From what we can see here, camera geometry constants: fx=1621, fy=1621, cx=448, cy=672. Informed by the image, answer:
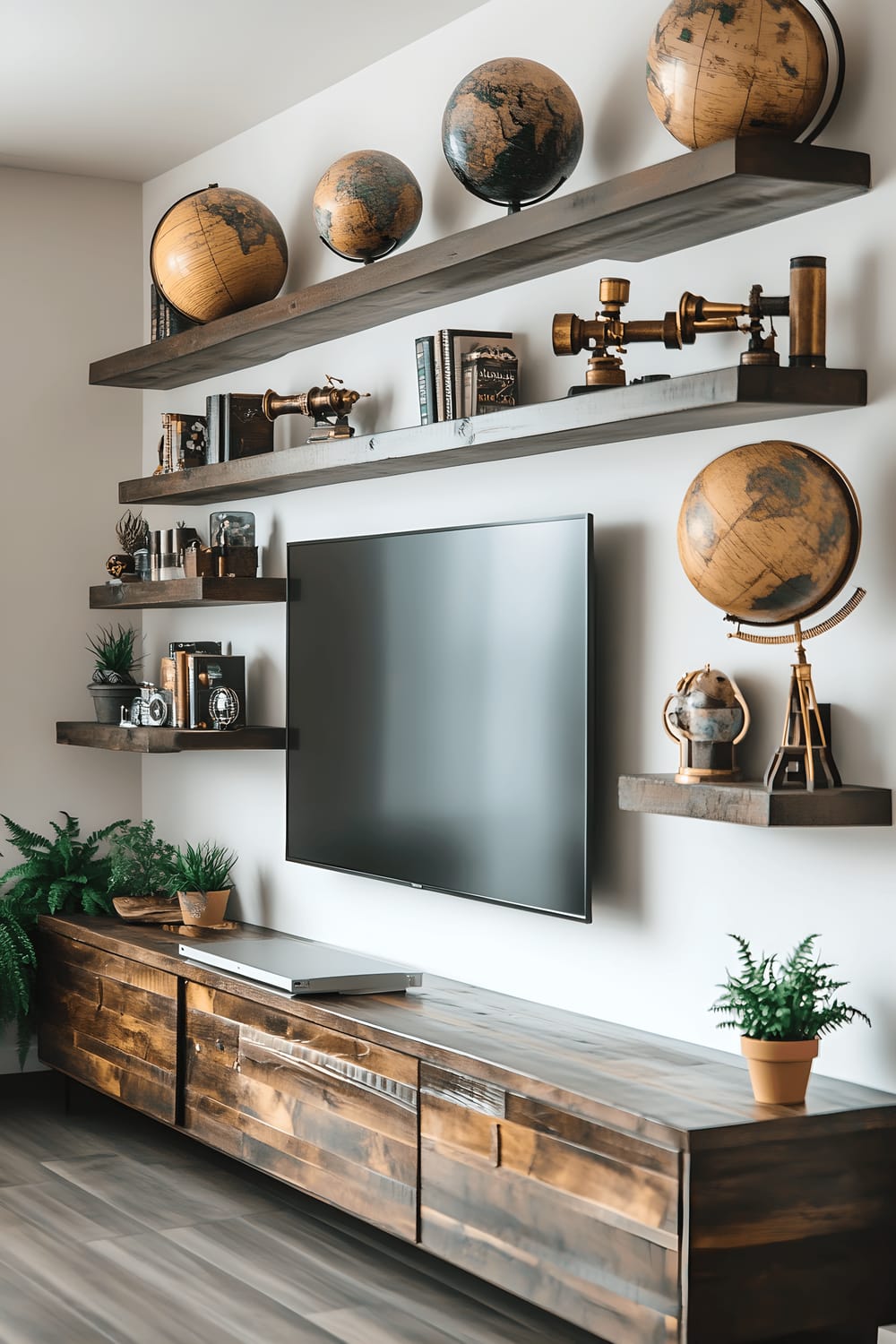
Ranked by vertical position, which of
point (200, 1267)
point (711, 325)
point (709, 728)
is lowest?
point (200, 1267)

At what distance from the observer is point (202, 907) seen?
4.32m

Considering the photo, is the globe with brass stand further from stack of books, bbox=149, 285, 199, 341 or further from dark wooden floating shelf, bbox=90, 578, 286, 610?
stack of books, bbox=149, 285, 199, 341

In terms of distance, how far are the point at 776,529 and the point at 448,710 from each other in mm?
1200

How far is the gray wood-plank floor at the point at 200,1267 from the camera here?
297 cm

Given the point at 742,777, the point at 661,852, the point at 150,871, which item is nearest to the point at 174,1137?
the point at 150,871

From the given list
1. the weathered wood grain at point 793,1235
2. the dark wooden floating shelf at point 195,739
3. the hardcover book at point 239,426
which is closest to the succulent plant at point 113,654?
the dark wooden floating shelf at point 195,739

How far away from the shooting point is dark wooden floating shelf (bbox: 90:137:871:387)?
8.26ft

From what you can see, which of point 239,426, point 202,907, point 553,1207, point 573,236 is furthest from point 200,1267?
point 573,236

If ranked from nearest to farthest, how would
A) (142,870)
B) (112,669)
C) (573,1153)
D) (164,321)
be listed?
(573,1153)
(164,321)
(142,870)
(112,669)

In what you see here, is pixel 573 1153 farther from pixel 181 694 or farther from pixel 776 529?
pixel 181 694

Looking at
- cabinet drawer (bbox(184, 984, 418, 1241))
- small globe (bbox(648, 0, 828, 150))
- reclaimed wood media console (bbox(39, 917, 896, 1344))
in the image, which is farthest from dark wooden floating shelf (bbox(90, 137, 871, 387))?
cabinet drawer (bbox(184, 984, 418, 1241))

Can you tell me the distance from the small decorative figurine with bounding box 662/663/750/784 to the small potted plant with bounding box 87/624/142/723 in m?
2.37

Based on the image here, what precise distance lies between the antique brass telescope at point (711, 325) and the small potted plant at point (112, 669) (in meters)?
2.18

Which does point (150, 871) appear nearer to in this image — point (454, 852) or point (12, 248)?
point (454, 852)
